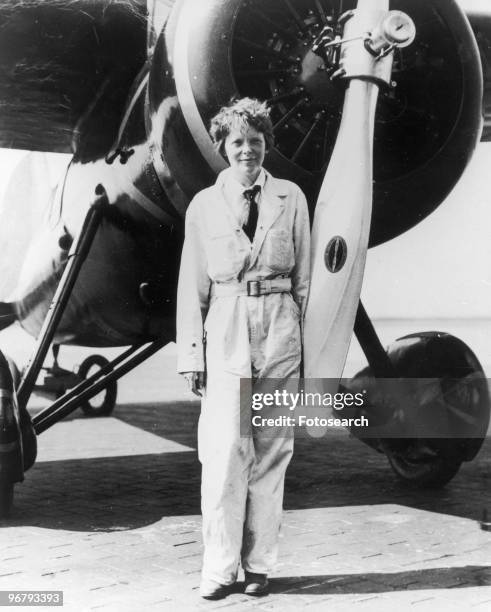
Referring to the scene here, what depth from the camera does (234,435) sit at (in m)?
2.96

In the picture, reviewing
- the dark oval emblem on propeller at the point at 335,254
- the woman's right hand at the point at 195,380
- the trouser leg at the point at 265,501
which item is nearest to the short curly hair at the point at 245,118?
the dark oval emblem on propeller at the point at 335,254

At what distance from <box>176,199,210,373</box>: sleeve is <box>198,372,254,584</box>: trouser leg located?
12cm

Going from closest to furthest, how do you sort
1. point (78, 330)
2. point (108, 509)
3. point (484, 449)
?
point (108, 509) < point (78, 330) < point (484, 449)

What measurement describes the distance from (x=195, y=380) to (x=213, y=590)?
742 mm

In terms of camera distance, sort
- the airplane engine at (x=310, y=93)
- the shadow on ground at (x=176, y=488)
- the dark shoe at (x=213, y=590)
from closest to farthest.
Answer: the dark shoe at (x=213, y=590), the airplane engine at (x=310, y=93), the shadow on ground at (x=176, y=488)

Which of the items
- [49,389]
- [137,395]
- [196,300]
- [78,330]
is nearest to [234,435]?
[196,300]

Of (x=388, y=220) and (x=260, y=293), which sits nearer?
(x=260, y=293)

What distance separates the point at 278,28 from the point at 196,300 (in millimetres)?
1236

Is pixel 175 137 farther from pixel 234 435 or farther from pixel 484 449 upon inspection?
pixel 484 449

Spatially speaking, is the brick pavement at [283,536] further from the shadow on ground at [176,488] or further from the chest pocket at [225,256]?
the chest pocket at [225,256]

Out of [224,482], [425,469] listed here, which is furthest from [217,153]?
[425,469]

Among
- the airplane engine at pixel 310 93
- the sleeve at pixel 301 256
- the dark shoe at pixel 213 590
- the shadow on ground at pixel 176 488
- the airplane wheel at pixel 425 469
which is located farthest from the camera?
the airplane wheel at pixel 425 469

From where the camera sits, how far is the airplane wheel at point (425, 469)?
4941 millimetres

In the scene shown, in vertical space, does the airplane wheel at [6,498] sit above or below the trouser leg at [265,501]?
below
